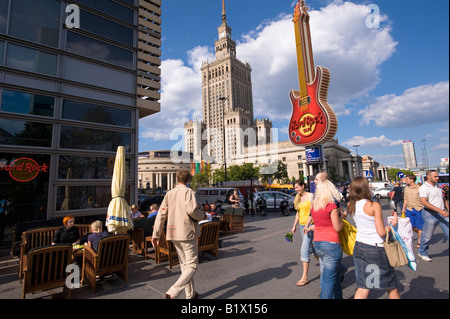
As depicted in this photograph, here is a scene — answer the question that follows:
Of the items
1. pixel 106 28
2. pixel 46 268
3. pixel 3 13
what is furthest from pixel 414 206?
pixel 3 13

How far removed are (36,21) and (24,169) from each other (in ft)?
19.5

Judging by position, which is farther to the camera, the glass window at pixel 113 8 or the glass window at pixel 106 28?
the glass window at pixel 113 8

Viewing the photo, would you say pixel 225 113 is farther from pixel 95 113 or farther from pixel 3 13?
pixel 3 13

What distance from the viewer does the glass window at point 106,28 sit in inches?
414

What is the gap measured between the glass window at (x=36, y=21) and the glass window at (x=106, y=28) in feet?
3.42

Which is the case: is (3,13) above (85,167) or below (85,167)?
above

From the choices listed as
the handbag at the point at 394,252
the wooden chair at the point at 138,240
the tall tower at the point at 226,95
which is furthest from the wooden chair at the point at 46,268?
the tall tower at the point at 226,95

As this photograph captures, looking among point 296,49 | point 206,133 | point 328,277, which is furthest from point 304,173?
point 328,277

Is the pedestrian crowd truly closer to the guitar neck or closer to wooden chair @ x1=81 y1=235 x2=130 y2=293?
wooden chair @ x1=81 y1=235 x2=130 y2=293

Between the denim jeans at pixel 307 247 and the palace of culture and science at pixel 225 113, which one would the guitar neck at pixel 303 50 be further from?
the palace of culture and science at pixel 225 113

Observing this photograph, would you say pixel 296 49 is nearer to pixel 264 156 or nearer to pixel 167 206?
pixel 167 206

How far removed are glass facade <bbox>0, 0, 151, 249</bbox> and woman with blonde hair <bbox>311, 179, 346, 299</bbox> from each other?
30.7 feet

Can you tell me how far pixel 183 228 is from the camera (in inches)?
144

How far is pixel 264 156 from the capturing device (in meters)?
97.1
